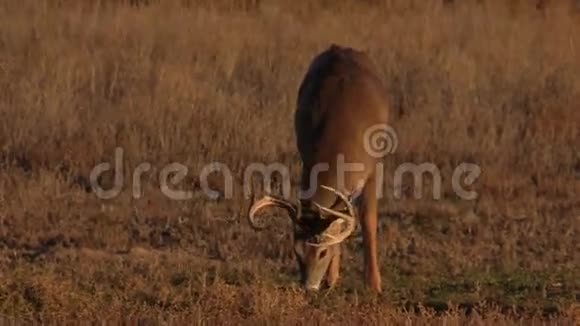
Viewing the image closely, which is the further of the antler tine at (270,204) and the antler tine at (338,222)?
the antler tine at (338,222)

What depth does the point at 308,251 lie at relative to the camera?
32.6ft

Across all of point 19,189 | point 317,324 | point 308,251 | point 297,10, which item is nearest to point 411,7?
point 297,10

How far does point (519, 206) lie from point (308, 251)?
142 inches

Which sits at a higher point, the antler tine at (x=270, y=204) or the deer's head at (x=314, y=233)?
the antler tine at (x=270, y=204)

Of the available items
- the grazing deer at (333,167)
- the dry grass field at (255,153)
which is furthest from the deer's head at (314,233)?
the dry grass field at (255,153)

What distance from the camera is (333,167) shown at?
10.6 metres

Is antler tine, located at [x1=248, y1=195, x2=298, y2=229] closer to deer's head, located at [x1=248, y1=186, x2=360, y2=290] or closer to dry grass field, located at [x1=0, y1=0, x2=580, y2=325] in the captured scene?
deer's head, located at [x1=248, y1=186, x2=360, y2=290]

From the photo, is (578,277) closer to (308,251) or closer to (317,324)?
(308,251)

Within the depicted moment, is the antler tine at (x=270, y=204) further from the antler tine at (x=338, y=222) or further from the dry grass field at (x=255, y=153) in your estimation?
the dry grass field at (x=255, y=153)

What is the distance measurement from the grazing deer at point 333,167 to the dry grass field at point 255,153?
30 centimetres

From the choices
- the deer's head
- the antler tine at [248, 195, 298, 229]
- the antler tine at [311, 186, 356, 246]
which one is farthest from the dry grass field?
the antler tine at [248, 195, 298, 229]

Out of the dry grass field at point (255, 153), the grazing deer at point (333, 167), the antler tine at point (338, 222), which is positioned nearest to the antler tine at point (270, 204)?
the grazing deer at point (333, 167)

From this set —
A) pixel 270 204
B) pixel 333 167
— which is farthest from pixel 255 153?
pixel 270 204

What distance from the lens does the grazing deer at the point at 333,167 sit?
9.94 meters
